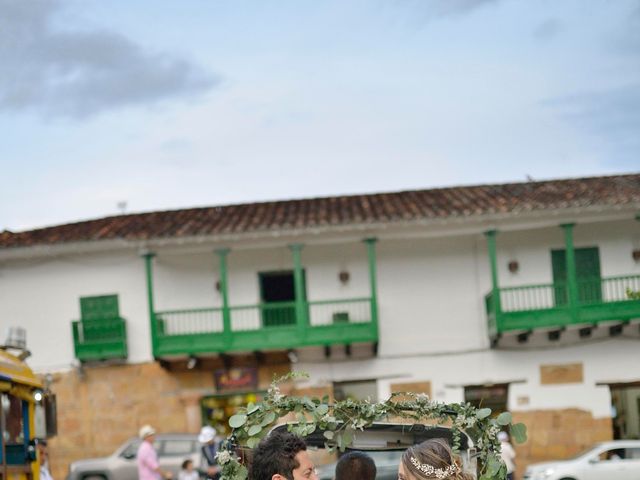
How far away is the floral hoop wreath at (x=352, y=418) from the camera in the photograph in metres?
9.23

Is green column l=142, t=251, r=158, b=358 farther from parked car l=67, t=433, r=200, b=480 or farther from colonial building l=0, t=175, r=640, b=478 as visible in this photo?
parked car l=67, t=433, r=200, b=480

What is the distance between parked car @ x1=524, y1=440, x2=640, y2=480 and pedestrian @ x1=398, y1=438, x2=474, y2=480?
21.4m

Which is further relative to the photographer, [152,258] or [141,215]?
[141,215]

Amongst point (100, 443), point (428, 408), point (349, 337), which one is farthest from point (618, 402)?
→ point (428, 408)

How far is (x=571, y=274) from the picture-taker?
32.8 m

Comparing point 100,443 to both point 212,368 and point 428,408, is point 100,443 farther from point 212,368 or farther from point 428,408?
point 428,408

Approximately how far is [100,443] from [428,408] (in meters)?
25.1

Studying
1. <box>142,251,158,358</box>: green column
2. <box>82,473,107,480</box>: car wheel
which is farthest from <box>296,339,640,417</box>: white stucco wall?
<box>82,473,107,480</box>: car wheel

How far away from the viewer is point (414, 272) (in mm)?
34188

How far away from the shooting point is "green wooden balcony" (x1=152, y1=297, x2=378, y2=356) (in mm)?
33031

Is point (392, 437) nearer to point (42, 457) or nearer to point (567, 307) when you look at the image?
point (42, 457)

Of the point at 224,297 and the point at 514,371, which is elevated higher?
the point at 224,297

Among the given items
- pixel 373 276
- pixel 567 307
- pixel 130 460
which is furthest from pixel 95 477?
pixel 567 307

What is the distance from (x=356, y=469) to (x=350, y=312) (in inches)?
980
